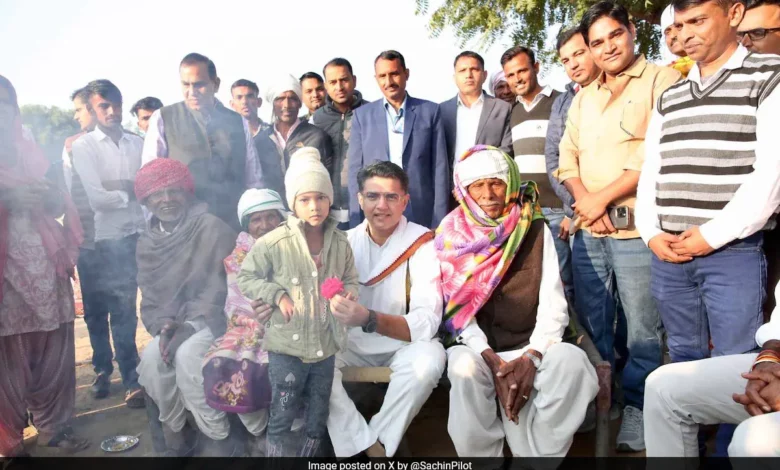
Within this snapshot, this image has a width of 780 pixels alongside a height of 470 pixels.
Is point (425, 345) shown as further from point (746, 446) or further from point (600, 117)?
point (600, 117)

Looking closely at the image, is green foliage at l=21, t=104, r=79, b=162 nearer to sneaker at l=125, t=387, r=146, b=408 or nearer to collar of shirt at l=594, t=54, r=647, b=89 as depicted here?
sneaker at l=125, t=387, r=146, b=408

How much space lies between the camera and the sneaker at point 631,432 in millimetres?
2744

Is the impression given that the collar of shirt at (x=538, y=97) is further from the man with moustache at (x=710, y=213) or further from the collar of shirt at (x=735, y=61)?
the collar of shirt at (x=735, y=61)

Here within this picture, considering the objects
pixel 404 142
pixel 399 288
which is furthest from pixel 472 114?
pixel 399 288

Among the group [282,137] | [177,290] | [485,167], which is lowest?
[177,290]

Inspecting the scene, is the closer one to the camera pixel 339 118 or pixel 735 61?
pixel 735 61

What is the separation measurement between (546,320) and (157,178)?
83.3 inches

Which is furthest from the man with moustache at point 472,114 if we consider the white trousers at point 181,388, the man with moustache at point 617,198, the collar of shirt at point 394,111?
the white trousers at point 181,388

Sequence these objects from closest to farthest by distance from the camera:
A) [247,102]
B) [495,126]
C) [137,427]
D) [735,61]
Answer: [735,61]
[137,427]
[495,126]
[247,102]

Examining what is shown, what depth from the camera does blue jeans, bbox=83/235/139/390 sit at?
3.68m

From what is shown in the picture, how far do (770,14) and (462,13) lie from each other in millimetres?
4621

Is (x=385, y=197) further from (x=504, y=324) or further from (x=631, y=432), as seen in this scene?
(x=631, y=432)

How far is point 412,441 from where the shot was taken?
3.07 m

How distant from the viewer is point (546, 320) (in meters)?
2.62
